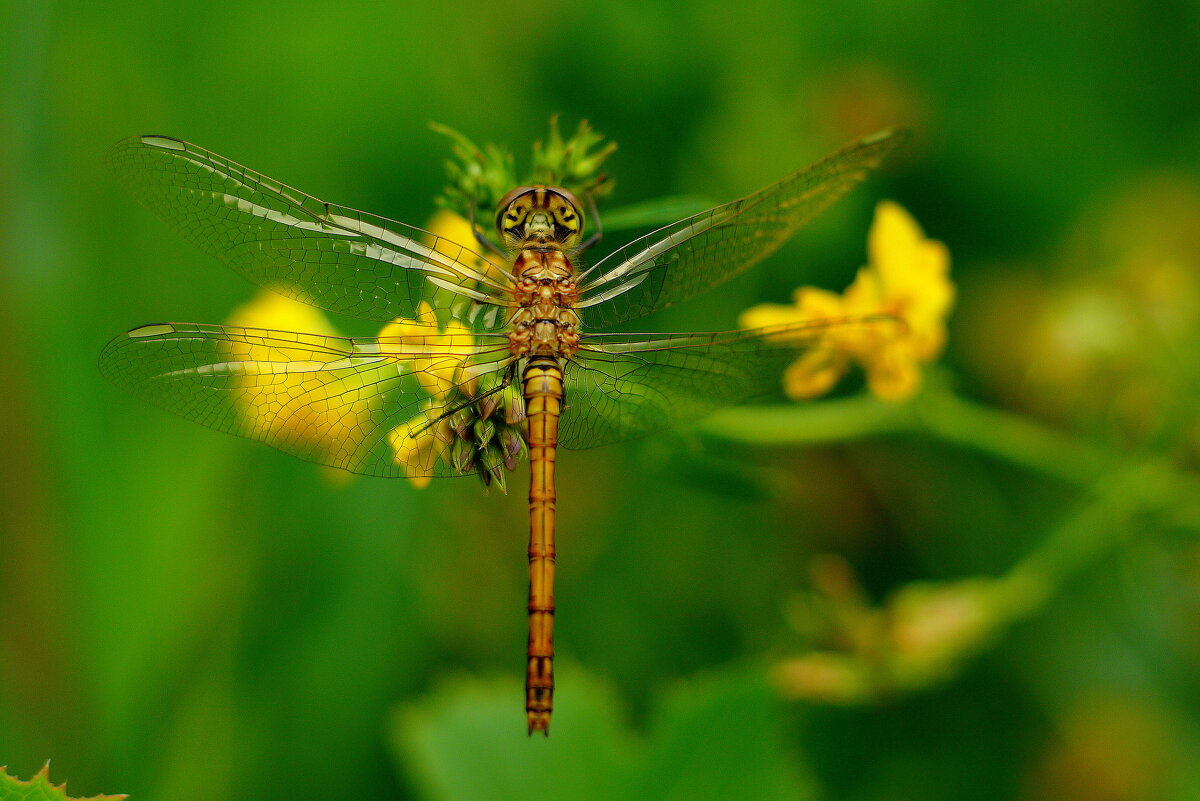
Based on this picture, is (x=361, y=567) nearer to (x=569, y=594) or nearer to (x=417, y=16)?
(x=569, y=594)

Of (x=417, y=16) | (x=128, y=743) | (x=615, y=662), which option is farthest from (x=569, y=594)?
(x=417, y=16)

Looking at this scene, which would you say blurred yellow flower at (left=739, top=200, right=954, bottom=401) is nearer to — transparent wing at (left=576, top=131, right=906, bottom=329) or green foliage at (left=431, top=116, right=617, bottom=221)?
transparent wing at (left=576, top=131, right=906, bottom=329)

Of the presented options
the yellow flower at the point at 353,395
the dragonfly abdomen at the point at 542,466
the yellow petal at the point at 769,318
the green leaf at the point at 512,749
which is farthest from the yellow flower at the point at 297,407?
the green leaf at the point at 512,749

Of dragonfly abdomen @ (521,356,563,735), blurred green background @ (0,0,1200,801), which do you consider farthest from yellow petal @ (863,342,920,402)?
dragonfly abdomen @ (521,356,563,735)

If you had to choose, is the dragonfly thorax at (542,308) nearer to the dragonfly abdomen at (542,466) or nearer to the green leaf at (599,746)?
the dragonfly abdomen at (542,466)

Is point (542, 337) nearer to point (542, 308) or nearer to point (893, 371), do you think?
point (542, 308)

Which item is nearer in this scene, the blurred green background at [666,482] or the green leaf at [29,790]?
the green leaf at [29,790]
